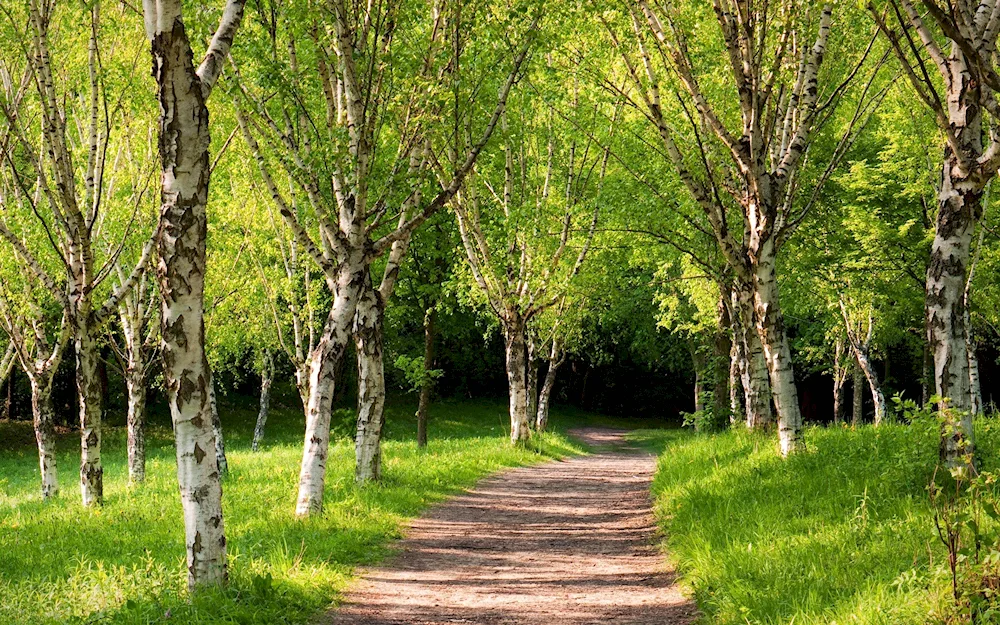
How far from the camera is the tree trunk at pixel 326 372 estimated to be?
11.4m

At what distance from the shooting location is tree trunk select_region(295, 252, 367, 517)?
11445 mm

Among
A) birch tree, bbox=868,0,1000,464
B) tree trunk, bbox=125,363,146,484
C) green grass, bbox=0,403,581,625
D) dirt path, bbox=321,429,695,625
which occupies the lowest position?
dirt path, bbox=321,429,695,625

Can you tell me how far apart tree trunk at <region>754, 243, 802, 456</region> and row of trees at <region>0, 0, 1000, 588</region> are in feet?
0.16

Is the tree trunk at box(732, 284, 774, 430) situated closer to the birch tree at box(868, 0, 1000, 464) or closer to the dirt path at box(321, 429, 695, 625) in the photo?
the dirt path at box(321, 429, 695, 625)

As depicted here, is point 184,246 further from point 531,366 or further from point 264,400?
point 264,400

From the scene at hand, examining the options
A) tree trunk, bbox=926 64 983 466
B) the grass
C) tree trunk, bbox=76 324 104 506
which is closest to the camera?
the grass

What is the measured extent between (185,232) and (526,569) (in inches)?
195

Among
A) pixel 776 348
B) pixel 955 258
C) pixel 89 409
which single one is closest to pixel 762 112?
pixel 776 348

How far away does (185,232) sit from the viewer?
681 centimetres

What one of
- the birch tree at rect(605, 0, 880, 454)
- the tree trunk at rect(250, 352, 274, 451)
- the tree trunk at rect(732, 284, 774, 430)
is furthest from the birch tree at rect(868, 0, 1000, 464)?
the tree trunk at rect(250, 352, 274, 451)

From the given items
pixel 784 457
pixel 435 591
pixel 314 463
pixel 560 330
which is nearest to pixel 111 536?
pixel 314 463

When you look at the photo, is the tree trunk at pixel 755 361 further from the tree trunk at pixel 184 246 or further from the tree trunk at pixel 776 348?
the tree trunk at pixel 184 246

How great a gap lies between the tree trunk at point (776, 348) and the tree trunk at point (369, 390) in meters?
6.32

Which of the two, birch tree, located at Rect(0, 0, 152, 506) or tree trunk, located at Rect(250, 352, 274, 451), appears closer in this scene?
birch tree, located at Rect(0, 0, 152, 506)
